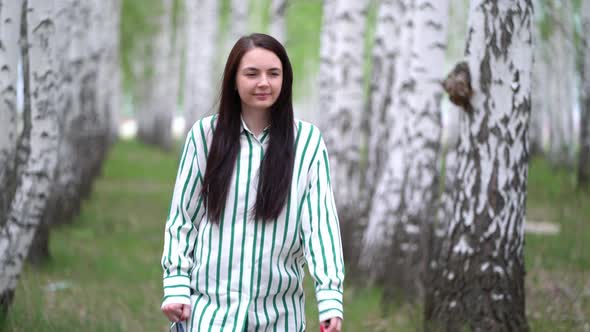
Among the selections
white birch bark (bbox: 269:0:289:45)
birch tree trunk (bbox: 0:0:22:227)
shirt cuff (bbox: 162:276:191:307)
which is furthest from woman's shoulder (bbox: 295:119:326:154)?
white birch bark (bbox: 269:0:289:45)

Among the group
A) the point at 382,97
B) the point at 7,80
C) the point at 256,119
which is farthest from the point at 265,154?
the point at 382,97

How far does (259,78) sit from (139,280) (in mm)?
5823

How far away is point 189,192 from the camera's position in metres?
3.21

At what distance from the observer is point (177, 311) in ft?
10.3

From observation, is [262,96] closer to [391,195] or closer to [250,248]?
[250,248]

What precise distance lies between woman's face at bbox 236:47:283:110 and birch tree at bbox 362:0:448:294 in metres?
4.80

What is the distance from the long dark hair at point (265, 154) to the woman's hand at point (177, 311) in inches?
12.6

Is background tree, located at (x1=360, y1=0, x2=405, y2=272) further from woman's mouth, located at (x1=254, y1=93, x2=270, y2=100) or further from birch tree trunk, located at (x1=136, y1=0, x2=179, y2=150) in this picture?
birch tree trunk, located at (x1=136, y1=0, x2=179, y2=150)

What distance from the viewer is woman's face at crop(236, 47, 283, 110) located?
312cm

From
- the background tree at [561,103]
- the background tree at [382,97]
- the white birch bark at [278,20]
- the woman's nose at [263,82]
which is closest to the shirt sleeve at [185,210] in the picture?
the woman's nose at [263,82]

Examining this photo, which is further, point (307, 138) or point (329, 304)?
point (307, 138)

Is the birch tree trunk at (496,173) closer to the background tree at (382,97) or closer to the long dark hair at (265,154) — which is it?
the long dark hair at (265,154)

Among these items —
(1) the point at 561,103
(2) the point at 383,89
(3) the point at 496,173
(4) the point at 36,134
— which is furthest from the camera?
(1) the point at 561,103

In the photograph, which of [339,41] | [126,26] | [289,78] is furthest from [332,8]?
[126,26]
